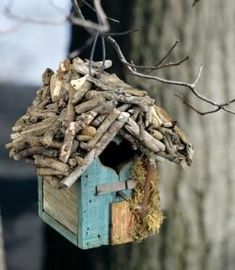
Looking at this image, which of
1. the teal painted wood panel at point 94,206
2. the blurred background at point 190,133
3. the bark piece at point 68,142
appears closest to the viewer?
the bark piece at point 68,142

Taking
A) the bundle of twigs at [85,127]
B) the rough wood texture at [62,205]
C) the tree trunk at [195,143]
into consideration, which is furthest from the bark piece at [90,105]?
the tree trunk at [195,143]

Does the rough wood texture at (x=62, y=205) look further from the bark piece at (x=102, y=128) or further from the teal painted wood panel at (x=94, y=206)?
the bark piece at (x=102, y=128)

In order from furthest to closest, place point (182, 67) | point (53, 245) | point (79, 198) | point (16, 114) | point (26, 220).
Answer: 1. point (16, 114)
2. point (26, 220)
3. point (53, 245)
4. point (182, 67)
5. point (79, 198)

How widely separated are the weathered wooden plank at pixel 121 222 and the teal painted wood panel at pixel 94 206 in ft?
0.04

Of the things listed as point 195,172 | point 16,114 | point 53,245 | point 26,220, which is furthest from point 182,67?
point 16,114

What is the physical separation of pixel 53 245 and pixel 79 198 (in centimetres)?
177

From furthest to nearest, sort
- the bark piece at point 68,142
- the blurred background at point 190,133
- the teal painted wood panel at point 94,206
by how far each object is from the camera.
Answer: the blurred background at point 190,133, the teal painted wood panel at point 94,206, the bark piece at point 68,142

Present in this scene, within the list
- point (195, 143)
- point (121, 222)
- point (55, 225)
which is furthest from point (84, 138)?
point (195, 143)

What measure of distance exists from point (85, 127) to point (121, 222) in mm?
281

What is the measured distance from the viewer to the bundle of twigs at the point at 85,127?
5.42 ft

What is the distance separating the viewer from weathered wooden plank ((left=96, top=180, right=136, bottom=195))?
1.78m

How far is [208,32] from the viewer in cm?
289

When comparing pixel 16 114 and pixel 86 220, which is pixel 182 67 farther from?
pixel 16 114

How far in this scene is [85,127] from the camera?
5.42 feet
